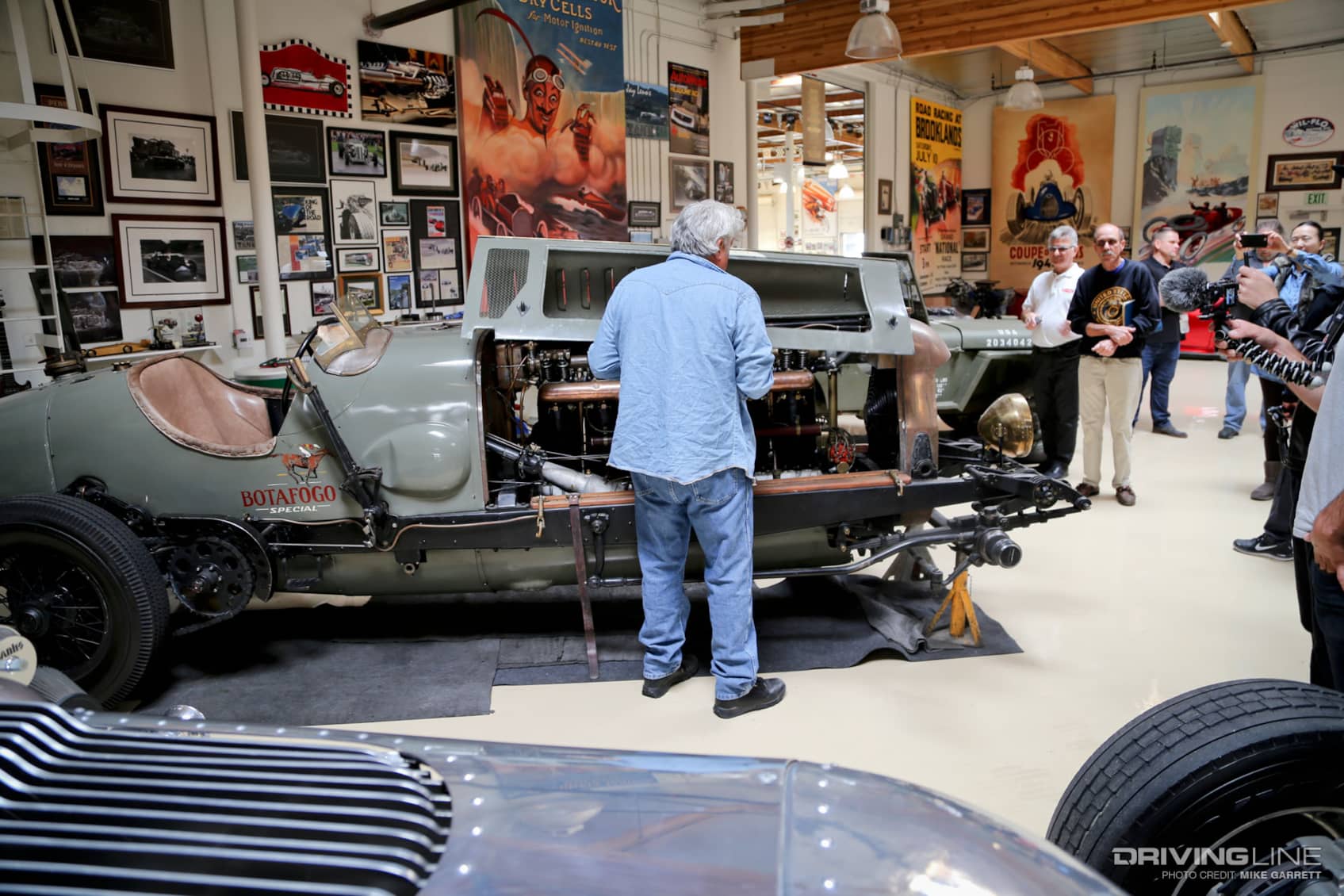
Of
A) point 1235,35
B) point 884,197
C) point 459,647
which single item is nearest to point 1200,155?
point 1235,35

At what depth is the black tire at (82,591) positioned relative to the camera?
3445 millimetres

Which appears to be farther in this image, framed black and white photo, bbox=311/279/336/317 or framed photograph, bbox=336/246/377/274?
framed photograph, bbox=336/246/377/274

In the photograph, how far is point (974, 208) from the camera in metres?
16.6

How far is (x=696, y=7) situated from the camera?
10555mm

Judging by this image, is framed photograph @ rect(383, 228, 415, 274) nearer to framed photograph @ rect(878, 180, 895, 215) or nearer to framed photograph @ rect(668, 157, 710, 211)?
framed photograph @ rect(668, 157, 710, 211)

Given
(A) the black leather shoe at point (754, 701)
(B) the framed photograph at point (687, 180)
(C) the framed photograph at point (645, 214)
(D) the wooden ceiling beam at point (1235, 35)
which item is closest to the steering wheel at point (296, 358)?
(A) the black leather shoe at point (754, 701)

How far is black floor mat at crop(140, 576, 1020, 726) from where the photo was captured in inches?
147

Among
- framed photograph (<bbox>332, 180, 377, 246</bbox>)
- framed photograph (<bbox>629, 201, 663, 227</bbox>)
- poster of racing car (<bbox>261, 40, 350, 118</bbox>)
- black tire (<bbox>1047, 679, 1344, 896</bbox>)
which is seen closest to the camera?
black tire (<bbox>1047, 679, 1344, 896</bbox>)

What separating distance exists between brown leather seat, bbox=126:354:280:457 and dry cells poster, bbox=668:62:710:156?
6.80 meters

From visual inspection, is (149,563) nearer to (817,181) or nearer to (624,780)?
(624,780)

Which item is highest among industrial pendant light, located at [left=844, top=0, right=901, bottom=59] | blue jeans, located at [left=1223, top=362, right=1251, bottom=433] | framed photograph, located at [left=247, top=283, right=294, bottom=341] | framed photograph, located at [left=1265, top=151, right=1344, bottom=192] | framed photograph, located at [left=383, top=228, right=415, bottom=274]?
industrial pendant light, located at [left=844, top=0, right=901, bottom=59]

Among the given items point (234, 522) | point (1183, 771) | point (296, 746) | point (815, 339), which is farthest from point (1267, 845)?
point (234, 522)

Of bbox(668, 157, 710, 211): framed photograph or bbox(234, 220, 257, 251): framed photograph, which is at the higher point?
bbox(668, 157, 710, 211): framed photograph

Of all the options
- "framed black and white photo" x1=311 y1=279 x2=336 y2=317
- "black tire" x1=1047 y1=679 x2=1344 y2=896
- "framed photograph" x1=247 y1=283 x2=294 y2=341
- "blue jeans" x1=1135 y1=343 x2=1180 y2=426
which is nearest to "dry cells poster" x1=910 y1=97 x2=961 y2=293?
"blue jeans" x1=1135 y1=343 x2=1180 y2=426
